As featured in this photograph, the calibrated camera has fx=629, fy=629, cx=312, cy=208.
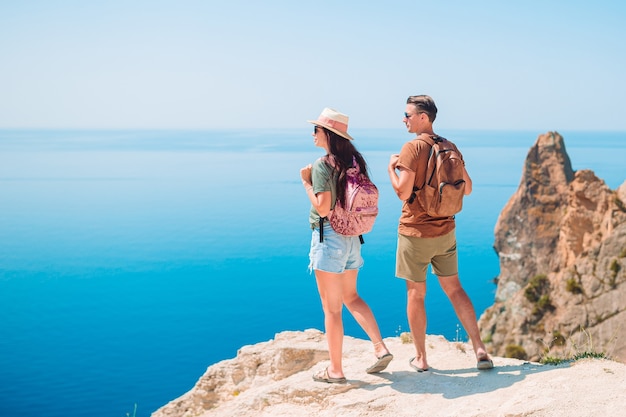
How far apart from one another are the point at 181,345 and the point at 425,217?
7165cm

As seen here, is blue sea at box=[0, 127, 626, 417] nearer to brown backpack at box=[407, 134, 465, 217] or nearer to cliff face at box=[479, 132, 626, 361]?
cliff face at box=[479, 132, 626, 361]

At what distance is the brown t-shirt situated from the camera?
5742 mm

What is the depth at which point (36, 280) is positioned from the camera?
90.5 meters

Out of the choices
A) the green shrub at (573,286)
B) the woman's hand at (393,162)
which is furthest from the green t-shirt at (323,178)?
the green shrub at (573,286)

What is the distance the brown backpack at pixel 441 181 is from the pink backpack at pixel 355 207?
46 centimetres

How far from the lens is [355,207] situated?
5.84 meters

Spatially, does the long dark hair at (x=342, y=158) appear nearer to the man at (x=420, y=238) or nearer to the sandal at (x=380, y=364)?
the man at (x=420, y=238)

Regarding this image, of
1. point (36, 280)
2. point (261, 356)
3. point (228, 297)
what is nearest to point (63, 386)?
point (228, 297)

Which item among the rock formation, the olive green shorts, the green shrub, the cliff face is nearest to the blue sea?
the cliff face

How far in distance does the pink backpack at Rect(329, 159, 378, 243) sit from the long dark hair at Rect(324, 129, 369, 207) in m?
0.04

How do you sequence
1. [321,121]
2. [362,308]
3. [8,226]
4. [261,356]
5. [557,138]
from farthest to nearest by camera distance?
[8,226] → [557,138] → [261,356] → [362,308] → [321,121]

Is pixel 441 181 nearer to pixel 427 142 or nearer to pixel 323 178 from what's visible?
pixel 427 142

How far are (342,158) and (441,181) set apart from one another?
0.93 m

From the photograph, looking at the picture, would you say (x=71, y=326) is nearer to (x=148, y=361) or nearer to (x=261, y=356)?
(x=148, y=361)
